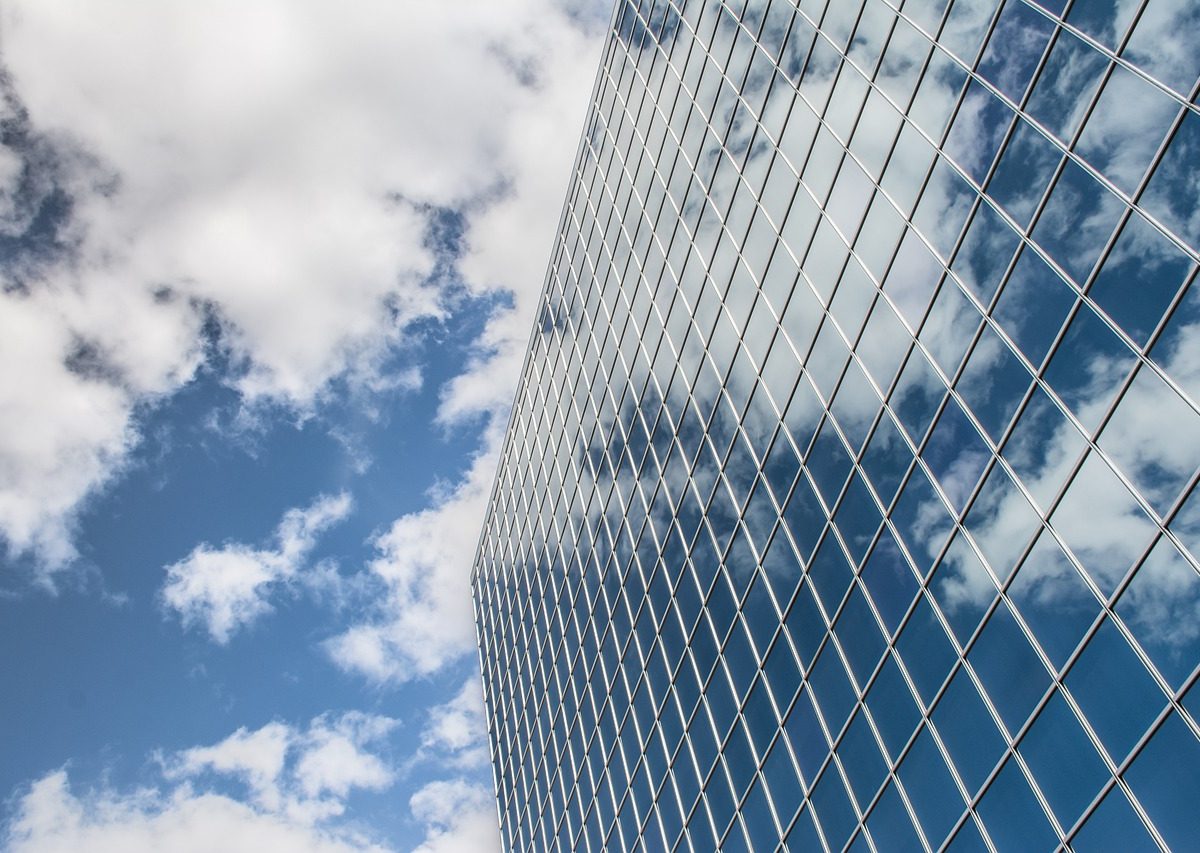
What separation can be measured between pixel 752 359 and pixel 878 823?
47.4 ft

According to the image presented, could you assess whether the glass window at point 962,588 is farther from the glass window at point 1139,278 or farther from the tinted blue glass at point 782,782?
the tinted blue glass at point 782,782

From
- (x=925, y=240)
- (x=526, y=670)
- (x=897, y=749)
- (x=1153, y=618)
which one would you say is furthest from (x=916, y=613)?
(x=526, y=670)

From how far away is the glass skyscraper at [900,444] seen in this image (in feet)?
53.7

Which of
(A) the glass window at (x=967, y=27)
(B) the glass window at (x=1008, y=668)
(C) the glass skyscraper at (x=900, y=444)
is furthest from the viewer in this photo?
(A) the glass window at (x=967, y=27)

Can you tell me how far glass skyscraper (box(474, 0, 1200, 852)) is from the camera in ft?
53.7

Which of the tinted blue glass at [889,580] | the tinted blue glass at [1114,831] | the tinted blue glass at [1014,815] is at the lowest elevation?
the tinted blue glass at [1114,831]

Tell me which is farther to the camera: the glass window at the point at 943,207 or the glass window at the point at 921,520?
the glass window at the point at 943,207

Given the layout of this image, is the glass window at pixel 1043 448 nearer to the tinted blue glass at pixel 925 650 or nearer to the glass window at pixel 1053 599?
the glass window at pixel 1053 599

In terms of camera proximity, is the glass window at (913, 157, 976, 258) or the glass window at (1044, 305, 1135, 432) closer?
the glass window at (1044, 305, 1135, 432)

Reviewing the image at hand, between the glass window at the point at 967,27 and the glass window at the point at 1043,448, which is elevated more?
the glass window at the point at 967,27

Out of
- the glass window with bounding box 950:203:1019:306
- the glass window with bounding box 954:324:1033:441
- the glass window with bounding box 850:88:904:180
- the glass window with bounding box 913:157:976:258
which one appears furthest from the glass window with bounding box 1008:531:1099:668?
the glass window with bounding box 850:88:904:180

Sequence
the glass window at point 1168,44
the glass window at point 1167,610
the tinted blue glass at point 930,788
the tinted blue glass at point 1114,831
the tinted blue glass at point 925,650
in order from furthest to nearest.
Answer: the tinted blue glass at point 925,650
the tinted blue glass at point 930,788
the glass window at point 1168,44
the tinted blue glass at point 1114,831
the glass window at point 1167,610

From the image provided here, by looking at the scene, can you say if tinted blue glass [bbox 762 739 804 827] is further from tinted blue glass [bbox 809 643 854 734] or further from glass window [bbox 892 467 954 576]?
glass window [bbox 892 467 954 576]

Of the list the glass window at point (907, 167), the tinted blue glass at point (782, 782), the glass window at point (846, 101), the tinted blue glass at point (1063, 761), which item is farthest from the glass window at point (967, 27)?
the tinted blue glass at point (782, 782)
